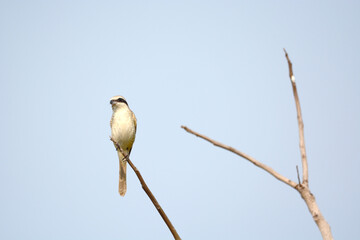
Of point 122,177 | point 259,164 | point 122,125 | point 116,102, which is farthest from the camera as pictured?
point 116,102

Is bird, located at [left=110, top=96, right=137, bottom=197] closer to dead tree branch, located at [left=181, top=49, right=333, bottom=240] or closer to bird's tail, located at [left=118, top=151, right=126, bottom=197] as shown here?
bird's tail, located at [left=118, top=151, right=126, bottom=197]

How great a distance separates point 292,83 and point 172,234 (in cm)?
127

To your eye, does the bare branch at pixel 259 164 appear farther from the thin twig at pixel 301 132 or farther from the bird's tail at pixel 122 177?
the bird's tail at pixel 122 177

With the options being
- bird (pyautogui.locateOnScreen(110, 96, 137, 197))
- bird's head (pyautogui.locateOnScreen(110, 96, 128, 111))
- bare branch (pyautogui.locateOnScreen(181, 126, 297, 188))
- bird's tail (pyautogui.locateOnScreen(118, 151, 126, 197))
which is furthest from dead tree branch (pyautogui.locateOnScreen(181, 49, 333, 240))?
bird's head (pyautogui.locateOnScreen(110, 96, 128, 111))

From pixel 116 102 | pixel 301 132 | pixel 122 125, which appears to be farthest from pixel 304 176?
pixel 116 102

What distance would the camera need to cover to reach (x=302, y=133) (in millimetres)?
2133

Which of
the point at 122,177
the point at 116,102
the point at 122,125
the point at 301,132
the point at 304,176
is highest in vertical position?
the point at 116,102

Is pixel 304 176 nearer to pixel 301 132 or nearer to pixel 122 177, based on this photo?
pixel 301 132

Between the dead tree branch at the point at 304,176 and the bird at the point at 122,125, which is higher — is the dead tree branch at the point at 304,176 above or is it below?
below

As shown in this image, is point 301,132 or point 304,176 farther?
point 301,132

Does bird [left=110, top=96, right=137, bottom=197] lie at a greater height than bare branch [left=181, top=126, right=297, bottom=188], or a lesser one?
greater

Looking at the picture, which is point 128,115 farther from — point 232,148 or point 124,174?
point 232,148

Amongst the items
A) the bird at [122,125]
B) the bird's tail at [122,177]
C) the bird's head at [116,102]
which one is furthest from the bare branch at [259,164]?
the bird's head at [116,102]

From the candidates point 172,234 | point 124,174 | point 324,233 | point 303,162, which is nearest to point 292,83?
point 303,162
